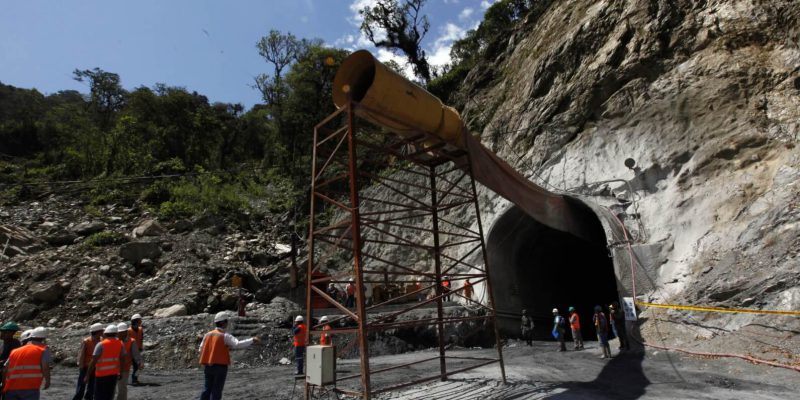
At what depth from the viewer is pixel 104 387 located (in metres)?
5.95

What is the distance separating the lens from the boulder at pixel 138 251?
20.0 meters

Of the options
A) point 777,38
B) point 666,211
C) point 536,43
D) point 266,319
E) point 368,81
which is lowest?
point 266,319

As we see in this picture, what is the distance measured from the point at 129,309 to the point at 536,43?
21.1 meters

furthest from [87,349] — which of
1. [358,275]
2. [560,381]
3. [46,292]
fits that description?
[46,292]

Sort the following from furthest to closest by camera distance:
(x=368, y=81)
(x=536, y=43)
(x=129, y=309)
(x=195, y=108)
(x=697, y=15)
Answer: (x=195, y=108)
(x=536, y=43)
(x=129, y=309)
(x=697, y=15)
(x=368, y=81)

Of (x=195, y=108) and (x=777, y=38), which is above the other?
(x=195, y=108)

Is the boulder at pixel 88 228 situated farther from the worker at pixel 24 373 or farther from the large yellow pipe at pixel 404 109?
the large yellow pipe at pixel 404 109

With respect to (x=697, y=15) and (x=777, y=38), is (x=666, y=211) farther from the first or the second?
(x=697, y=15)

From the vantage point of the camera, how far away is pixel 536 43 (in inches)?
840

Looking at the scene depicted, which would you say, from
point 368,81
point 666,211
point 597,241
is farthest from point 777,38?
point 368,81

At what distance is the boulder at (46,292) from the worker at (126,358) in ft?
38.8

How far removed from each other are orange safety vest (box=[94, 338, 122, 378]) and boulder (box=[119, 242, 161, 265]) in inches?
631

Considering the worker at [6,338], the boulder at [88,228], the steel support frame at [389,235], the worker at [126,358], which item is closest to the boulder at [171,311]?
the steel support frame at [389,235]

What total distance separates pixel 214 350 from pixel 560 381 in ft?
21.2
